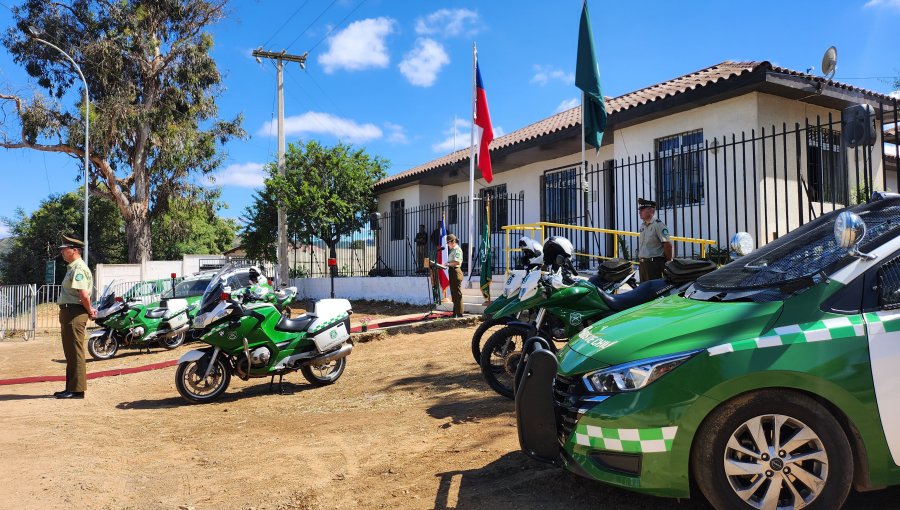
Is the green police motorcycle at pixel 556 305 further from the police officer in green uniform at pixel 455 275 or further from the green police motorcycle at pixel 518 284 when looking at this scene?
the police officer in green uniform at pixel 455 275

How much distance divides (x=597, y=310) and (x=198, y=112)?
26547mm

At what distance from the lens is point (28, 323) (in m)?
15.7

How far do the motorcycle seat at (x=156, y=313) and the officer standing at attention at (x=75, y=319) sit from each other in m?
4.16

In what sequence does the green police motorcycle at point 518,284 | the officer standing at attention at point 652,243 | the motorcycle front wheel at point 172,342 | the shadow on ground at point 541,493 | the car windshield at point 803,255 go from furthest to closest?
the motorcycle front wheel at point 172,342
the officer standing at attention at point 652,243
the green police motorcycle at point 518,284
the shadow on ground at point 541,493
the car windshield at point 803,255

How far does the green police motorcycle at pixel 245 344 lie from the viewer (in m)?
6.66

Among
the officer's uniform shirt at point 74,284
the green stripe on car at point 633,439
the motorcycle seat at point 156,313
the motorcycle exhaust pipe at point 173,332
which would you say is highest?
the officer's uniform shirt at point 74,284

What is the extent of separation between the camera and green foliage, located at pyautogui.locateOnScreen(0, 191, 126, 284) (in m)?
31.3

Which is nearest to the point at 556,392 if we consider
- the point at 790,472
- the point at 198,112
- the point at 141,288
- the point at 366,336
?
the point at 790,472

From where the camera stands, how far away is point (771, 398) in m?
2.77

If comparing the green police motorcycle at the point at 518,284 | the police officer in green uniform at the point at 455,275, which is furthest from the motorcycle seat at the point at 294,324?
the police officer in green uniform at the point at 455,275

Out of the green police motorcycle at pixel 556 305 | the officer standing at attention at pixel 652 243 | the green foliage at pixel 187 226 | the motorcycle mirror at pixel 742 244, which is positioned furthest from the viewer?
the green foliage at pixel 187 226

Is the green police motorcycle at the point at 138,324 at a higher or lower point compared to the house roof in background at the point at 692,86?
lower

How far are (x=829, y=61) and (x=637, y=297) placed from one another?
5891 mm

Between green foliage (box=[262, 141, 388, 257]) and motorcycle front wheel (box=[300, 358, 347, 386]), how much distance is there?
12178 millimetres
